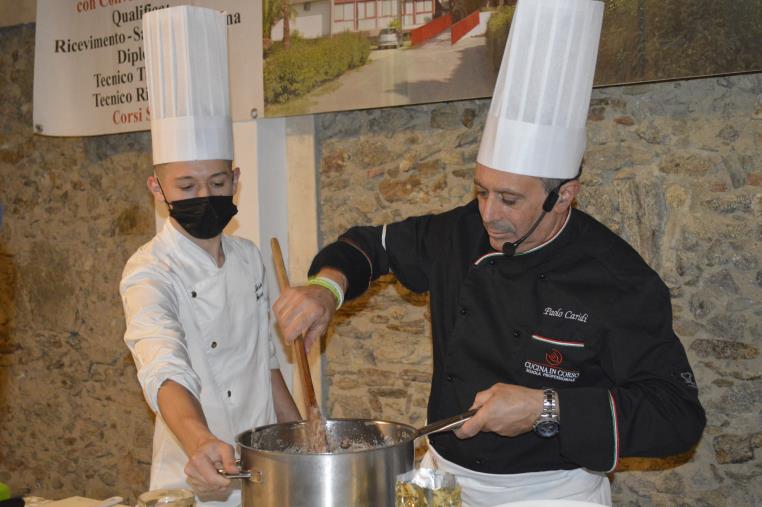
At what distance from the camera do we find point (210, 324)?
2.43 m

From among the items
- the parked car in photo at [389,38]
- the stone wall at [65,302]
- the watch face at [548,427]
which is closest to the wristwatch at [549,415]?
the watch face at [548,427]

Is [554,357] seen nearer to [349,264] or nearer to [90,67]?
[349,264]

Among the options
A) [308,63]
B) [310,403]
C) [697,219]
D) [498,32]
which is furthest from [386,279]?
[310,403]

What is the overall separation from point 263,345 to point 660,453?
3.86 feet

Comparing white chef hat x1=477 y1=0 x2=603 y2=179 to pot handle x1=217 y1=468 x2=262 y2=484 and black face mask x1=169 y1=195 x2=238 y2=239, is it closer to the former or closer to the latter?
black face mask x1=169 y1=195 x2=238 y2=239

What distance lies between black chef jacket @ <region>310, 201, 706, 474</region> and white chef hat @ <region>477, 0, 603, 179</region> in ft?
0.76

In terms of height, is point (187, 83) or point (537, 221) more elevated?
point (187, 83)

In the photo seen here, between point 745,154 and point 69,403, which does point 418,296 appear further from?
point 69,403

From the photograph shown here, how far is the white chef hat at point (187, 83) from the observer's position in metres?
2.52

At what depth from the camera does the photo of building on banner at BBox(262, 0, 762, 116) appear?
3.10m

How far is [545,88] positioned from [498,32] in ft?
5.16

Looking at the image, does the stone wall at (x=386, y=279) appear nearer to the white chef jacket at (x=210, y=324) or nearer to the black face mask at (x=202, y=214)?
the white chef jacket at (x=210, y=324)

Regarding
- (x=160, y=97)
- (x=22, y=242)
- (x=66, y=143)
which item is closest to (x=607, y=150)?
(x=160, y=97)

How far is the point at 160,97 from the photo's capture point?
2625 mm
